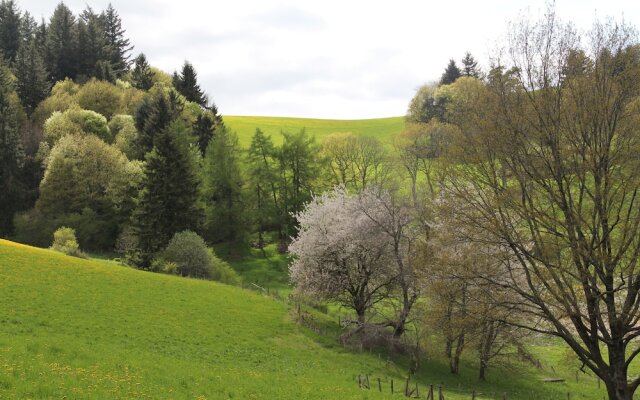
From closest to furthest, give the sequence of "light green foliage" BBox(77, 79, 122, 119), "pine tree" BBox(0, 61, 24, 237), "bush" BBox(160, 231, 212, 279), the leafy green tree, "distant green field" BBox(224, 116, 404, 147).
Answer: "bush" BBox(160, 231, 212, 279), the leafy green tree, "pine tree" BBox(0, 61, 24, 237), "light green foliage" BBox(77, 79, 122, 119), "distant green field" BBox(224, 116, 404, 147)

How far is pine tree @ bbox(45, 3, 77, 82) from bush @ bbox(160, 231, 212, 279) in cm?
7437

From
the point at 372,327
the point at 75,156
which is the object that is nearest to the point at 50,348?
the point at 372,327

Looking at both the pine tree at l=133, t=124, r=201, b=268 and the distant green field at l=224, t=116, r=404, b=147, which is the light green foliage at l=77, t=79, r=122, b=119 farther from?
the pine tree at l=133, t=124, r=201, b=268

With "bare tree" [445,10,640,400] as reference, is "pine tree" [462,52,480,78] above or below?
above

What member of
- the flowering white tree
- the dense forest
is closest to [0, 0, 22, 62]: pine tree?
the dense forest

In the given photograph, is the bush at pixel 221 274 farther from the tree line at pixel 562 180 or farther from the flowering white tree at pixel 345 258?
the tree line at pixel 562 180

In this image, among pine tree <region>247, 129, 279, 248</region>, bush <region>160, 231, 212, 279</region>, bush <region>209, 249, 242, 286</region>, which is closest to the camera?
bush <region>160, 231, 212, 279</region>

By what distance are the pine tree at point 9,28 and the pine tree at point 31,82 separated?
29.4 m

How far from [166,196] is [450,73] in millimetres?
78702

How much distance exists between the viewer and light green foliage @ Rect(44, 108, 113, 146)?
76812 mm

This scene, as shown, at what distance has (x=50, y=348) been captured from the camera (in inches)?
889

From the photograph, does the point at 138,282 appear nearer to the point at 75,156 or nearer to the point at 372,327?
the point at 372,327

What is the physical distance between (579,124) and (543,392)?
23.2 metres

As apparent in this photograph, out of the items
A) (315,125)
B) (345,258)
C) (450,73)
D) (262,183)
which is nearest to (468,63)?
(450,73)
